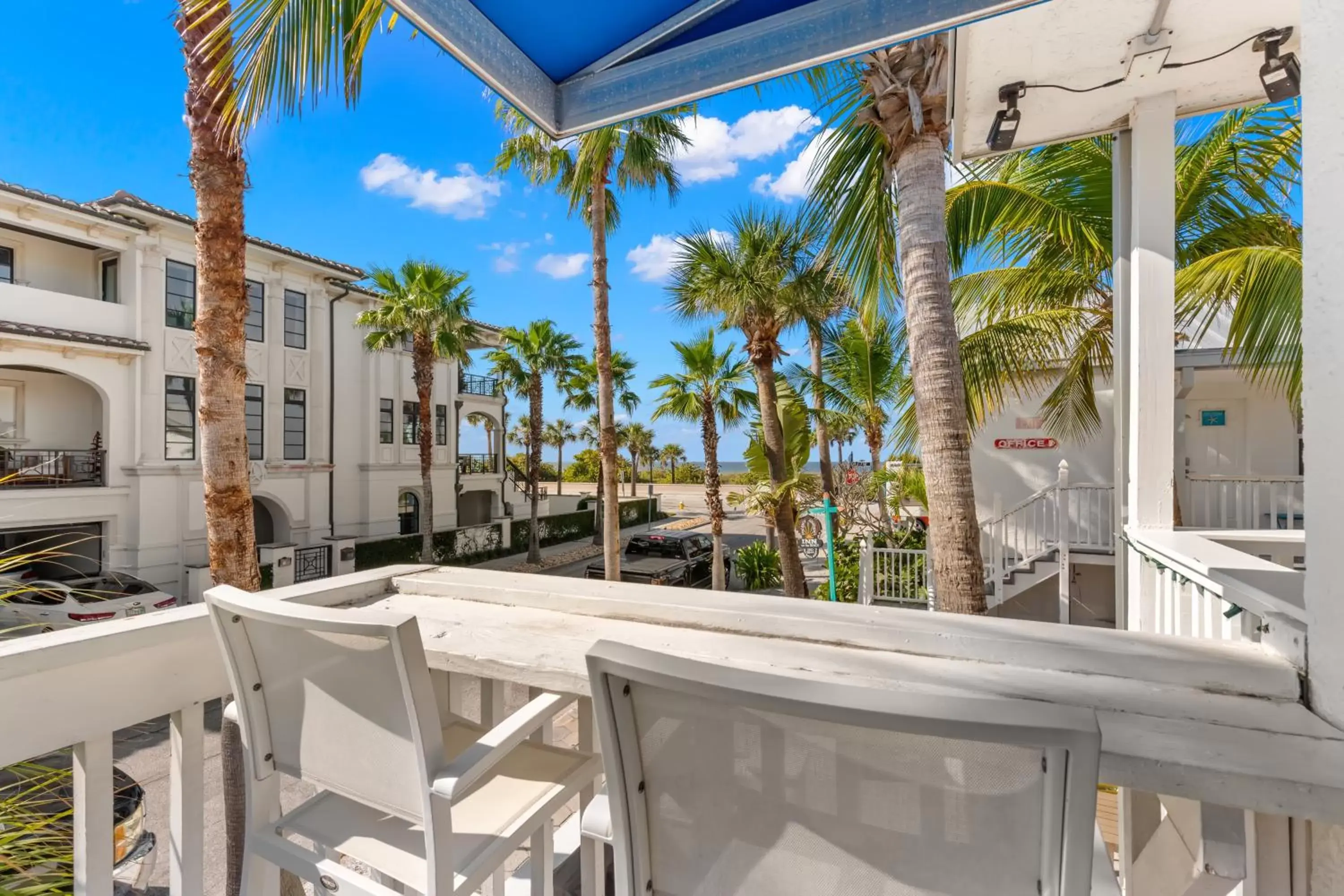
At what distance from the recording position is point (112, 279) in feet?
42.4

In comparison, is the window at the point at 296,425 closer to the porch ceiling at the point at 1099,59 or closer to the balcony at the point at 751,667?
the balcony at the point at 751,667

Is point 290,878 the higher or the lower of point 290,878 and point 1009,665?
the lower

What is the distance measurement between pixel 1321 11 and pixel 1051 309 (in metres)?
7.15

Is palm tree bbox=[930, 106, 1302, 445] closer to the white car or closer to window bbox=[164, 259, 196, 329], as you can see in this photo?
the white car

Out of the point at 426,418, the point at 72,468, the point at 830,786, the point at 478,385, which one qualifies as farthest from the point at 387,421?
the point at 830,786

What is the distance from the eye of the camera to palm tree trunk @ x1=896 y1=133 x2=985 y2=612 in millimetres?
4195

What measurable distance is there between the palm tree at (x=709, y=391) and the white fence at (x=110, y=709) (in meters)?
11.6

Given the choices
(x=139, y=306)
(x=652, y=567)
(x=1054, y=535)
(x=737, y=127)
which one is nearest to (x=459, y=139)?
(x=139, y=306)

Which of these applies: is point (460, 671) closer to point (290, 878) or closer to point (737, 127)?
point (290, 878)

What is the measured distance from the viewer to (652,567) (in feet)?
39.4

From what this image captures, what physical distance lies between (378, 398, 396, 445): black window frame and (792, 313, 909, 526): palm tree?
39.5ft

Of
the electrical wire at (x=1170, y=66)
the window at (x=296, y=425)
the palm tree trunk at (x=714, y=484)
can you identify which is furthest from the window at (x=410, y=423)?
the electrical wire at (x=1170, y=66)

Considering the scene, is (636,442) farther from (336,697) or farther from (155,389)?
(336,697)

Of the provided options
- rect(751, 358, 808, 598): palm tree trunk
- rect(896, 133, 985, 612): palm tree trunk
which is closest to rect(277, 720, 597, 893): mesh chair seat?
rect(896, 133, 985, 612): palm tree trunk
